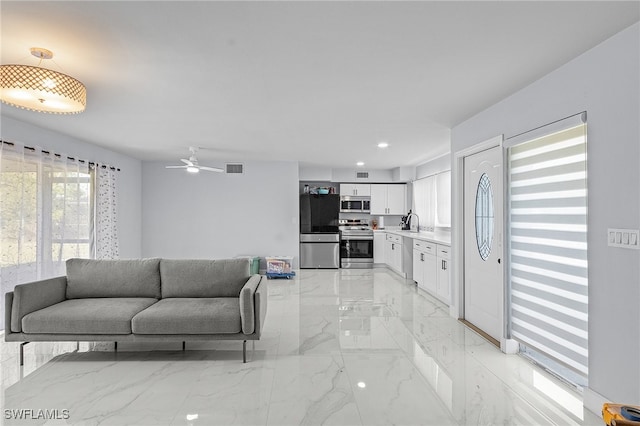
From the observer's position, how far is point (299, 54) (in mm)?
2482

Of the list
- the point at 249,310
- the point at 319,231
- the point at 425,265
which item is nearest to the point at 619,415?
the point at 249,310

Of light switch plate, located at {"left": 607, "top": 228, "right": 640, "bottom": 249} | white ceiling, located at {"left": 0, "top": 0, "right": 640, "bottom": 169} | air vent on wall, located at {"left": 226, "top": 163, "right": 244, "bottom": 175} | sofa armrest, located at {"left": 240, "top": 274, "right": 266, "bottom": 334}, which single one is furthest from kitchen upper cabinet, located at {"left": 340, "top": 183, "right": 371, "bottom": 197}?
light switch plate, located at {"left": 607, "top": 228, "right": 640, "bottom": 249}

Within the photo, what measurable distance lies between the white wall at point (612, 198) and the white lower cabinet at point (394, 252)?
4.85 m

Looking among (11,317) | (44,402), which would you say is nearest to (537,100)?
(44,402)

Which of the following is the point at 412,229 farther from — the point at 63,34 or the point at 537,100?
the point at 63,34

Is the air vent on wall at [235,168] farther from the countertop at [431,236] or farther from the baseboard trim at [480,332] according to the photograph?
the baseboard trim at [480,332]

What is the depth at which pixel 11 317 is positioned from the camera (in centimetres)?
304

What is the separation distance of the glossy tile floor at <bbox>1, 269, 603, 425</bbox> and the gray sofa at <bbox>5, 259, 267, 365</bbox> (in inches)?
10.6

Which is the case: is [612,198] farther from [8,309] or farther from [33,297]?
[8,309]

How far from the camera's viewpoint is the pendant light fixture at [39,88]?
2.23 m

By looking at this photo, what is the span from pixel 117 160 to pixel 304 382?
566 cm

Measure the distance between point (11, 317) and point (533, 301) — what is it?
4.49m

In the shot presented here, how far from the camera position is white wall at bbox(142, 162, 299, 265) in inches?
296

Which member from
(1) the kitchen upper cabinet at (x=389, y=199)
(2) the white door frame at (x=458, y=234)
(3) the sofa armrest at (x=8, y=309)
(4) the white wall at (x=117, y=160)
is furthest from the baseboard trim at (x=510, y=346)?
(1) the kitchen upper cabinet at (x=389, y=199)
